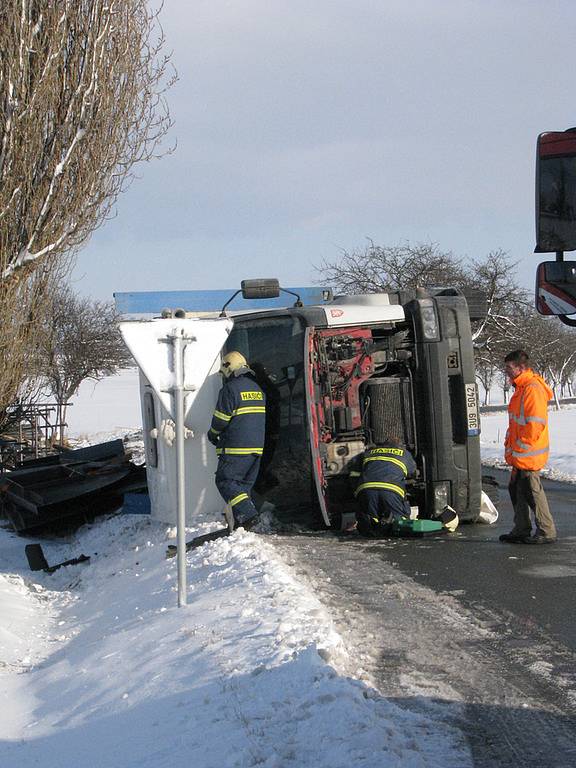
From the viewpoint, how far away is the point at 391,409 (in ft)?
33.1

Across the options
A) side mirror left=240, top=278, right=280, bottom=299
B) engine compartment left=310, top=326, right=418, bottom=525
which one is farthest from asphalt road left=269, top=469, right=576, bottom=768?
side mirror left=240, top=278, right=280, bottom=299

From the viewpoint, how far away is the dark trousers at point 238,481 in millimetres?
9383

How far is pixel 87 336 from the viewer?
40406 millimetres

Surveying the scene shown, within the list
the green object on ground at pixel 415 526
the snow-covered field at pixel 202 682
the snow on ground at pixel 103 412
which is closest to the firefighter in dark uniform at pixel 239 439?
the snow-covered field at pixel 202 682

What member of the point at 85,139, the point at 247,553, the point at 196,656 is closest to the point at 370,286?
the point at 85,139

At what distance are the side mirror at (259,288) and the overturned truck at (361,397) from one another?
4.45 ft

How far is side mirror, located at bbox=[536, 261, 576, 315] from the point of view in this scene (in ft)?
12.4

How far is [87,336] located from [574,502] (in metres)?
30.7

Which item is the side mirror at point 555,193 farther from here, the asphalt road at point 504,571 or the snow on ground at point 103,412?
the snow on ground at point 103,412

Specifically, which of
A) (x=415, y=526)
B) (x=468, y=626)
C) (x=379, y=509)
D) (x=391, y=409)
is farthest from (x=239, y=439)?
(x=468, y=626)

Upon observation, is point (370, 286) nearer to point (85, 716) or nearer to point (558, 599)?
point (558, 599)

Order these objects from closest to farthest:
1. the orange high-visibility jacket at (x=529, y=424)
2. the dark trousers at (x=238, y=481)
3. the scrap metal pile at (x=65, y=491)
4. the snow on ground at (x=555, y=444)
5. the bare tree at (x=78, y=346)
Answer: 1. the orange high-visibility jacket at (x=529, y=424)
2. the dark trousers at (x=238, y=481)
3. the scrap metal pile at (x=65, y=491)
4. the snow on ground at (x=555, y=444)
5. the bare tree at (x=78, y=346)

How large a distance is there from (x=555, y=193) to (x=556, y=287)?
1.25ft

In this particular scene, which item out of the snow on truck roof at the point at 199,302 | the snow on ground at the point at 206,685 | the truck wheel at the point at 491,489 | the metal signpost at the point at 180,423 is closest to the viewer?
the snow on ground at the point at 206,685
